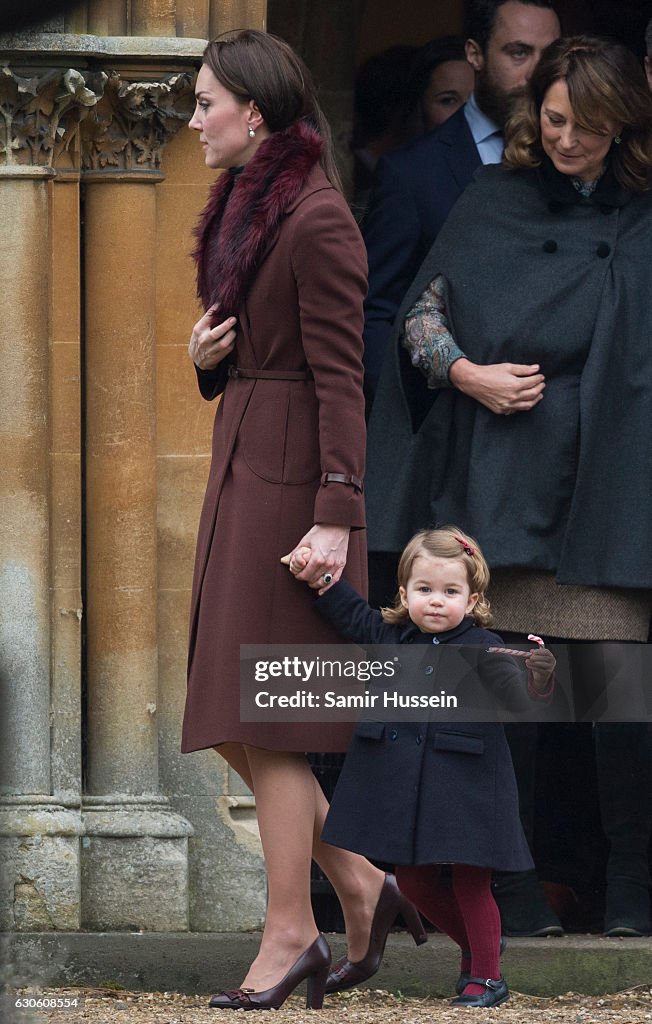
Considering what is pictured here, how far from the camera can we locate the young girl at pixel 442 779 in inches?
116

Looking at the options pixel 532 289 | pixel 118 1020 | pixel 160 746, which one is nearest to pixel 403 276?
pixel 532 289

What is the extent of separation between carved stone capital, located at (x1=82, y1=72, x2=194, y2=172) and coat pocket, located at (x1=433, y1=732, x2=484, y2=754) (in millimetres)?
1694

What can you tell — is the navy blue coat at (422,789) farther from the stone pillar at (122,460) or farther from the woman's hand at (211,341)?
the stone pillar at (122,460)

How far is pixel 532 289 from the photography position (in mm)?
3727

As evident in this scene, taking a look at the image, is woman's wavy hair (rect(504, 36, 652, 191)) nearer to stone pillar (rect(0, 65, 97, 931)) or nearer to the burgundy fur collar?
the burgundy fur collar

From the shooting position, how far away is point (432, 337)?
3.73m

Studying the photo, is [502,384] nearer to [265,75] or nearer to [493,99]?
[493,99]

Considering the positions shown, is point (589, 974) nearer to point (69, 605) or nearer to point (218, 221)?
point (69, 605)

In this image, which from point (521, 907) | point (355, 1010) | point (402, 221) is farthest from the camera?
point (402, 221)

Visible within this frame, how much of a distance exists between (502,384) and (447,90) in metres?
1.28

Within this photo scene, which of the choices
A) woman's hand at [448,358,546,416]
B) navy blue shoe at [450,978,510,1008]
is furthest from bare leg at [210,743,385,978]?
woman's hand at [448,358,546,416]

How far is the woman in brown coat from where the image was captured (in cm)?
292

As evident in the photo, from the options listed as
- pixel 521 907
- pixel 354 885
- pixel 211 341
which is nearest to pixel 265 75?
pixel 211 341

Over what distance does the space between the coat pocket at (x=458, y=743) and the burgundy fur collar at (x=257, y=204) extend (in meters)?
0.89
